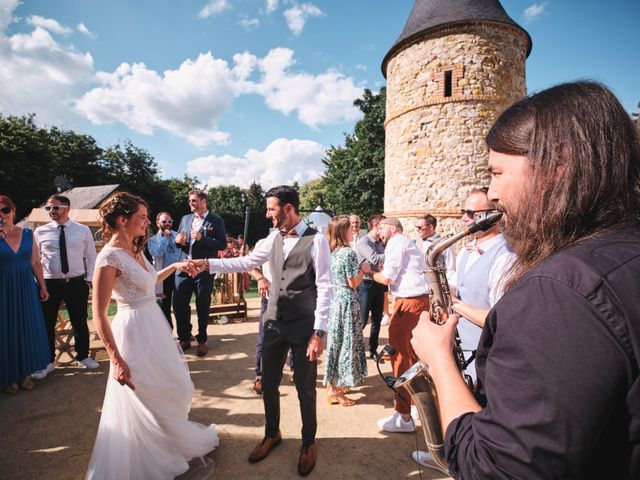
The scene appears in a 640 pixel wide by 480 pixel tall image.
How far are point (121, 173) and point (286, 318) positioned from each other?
4546 cm

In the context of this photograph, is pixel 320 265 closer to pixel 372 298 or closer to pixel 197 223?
pixel 372 298

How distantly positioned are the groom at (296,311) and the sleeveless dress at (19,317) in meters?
3.84

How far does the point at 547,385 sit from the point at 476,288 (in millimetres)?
2086

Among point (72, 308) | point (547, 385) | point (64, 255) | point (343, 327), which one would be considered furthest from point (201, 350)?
point (547, 385)

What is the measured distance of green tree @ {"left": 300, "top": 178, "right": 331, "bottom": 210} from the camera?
187 ft

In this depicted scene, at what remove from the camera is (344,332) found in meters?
4.46

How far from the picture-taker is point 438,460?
131cm

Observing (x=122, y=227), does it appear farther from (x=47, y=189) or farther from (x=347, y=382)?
(x=47, y=189)

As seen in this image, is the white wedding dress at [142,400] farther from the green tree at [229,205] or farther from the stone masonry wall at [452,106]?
the green tree at [229,205]

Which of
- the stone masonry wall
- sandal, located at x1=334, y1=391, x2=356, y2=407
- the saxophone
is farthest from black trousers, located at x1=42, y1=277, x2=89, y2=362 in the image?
the stone masonry wall

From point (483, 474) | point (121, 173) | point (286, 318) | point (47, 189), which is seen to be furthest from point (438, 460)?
point (121, 173)

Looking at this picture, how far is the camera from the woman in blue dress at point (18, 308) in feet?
13.9

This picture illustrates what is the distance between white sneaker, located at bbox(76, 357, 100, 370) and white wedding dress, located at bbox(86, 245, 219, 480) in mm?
3247

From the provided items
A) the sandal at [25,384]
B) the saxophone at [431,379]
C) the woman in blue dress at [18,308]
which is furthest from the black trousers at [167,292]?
the saxophone at [431,379]
